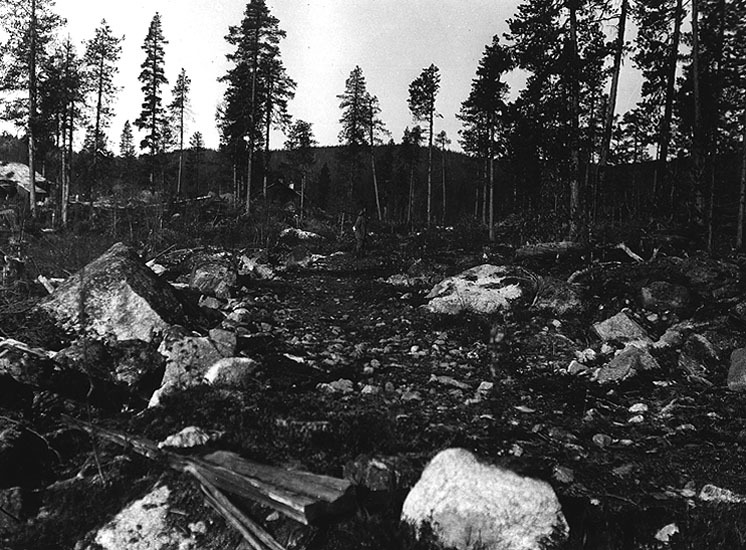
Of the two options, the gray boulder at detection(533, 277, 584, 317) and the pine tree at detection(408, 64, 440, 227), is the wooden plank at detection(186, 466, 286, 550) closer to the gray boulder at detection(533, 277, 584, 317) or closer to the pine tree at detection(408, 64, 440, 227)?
the gray boulder at detection(533, 277, 584, 317)

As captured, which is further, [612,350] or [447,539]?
[612,350]

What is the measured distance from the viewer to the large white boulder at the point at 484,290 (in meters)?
9.03

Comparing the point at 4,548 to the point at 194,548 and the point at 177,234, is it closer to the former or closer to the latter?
the point at 194,548

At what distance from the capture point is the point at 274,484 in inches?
131

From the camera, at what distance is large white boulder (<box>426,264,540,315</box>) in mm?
9031

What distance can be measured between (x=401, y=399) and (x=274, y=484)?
2325mm

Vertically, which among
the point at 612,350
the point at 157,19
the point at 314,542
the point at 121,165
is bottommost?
the point at 314,542

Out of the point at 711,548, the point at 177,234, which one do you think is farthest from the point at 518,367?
the point at 177,234

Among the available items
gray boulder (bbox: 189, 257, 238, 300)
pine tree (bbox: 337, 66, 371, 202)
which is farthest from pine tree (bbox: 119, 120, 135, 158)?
gray boulder (bbox: 189, 257, 238, 300)

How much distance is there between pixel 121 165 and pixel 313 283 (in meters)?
54.1

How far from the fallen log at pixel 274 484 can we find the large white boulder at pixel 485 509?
488 millimetres

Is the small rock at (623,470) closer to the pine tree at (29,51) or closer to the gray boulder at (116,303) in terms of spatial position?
the gray boulder at (116,303)

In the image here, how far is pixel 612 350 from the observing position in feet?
22.3

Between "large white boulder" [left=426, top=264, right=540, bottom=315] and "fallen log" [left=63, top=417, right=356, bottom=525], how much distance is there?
6000 mm
